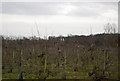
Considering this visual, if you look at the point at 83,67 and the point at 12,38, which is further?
the point at 12,38

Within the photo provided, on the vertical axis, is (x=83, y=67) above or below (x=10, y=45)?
below

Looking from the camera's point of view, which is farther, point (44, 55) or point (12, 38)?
point (12, 38)

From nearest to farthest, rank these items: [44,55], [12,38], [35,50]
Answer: [44,55]
[35,50]
[12,38]

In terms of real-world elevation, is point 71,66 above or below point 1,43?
below

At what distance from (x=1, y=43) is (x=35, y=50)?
4.18 metres

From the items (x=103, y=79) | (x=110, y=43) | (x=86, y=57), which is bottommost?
(x=103, y=79)

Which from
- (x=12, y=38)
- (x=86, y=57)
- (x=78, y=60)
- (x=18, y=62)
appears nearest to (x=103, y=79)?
(x=86, y=57)

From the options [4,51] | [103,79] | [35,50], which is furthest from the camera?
[4,51]

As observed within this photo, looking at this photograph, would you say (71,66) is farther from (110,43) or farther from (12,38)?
(12,38)

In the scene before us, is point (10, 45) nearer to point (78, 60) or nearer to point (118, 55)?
point (78, 60)

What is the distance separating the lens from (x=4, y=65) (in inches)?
598

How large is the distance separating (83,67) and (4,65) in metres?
5.46

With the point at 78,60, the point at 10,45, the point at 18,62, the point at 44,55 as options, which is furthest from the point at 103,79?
the point at 10,45

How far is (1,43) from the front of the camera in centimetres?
1630
